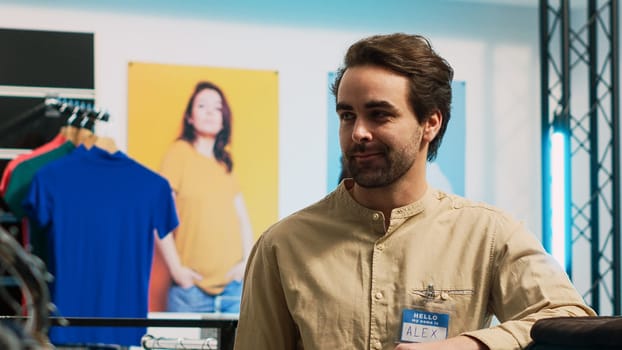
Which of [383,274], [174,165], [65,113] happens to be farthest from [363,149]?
[174,165]

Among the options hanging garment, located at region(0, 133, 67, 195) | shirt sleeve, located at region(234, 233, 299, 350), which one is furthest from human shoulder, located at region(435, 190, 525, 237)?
hanging garment, located at region(0, 133, 67, 195)

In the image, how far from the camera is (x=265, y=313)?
5.65 ft

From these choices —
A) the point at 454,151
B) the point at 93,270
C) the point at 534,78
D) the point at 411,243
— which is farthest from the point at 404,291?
the point at 534,78

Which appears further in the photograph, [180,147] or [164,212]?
[180,147]

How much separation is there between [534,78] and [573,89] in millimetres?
310

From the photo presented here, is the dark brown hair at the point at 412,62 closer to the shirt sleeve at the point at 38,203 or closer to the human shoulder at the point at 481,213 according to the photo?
the human shoulder at the point at 481,213

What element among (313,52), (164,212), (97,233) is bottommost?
(97,233)

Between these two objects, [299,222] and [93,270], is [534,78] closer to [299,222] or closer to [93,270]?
[93,270]

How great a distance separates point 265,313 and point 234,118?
14.1 ft

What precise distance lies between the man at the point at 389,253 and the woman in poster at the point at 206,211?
4.10 metres

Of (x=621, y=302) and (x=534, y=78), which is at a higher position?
(x=534, y=78)

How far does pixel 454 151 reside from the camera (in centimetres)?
634

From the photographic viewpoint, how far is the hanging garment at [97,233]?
5.04 m

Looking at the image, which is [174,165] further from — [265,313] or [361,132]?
[361,132]
